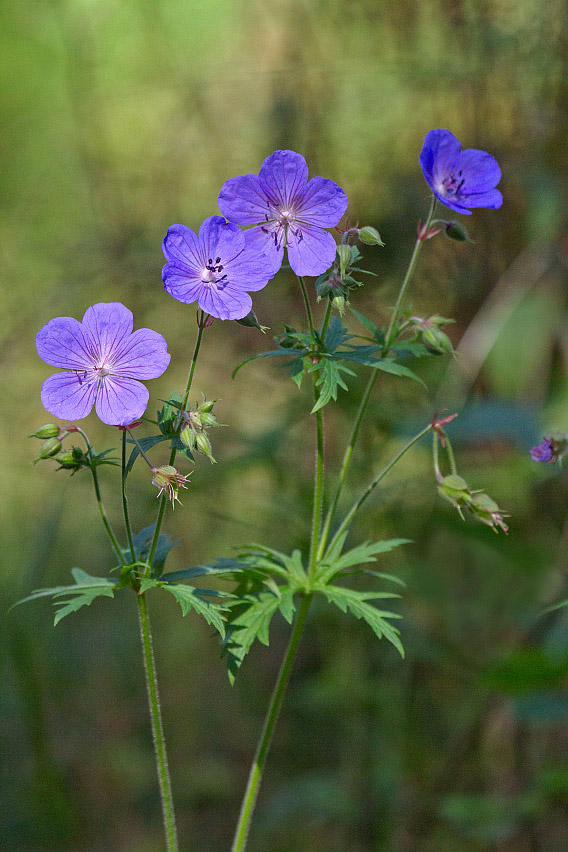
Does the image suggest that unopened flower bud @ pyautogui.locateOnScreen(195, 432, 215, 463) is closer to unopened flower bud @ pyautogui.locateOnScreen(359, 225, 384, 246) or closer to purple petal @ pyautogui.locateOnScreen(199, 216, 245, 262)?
purple petal @ pyautogui.locateOnScreen(199, 216, 245, 262)

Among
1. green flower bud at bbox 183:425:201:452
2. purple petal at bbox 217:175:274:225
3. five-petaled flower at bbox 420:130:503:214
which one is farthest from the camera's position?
five-petaled flower at bbox 420:130:503:214

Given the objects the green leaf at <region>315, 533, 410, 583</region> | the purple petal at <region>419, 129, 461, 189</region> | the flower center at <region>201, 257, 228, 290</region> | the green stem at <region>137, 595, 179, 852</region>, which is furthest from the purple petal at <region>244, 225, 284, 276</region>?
the green stem at <region>137, 595, 179, 852</region>

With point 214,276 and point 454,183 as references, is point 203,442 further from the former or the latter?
point 454,183

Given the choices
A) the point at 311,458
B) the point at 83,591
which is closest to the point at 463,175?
the point at 83,591

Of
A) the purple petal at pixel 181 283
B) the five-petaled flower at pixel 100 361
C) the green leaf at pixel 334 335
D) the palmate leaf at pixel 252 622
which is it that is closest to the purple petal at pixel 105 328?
the five-petaled flower at pixel 100 361

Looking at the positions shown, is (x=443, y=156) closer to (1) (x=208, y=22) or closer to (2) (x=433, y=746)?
(2) (x=433, y=746)

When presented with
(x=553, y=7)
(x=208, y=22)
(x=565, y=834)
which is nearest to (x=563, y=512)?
(x=565, y=834)
